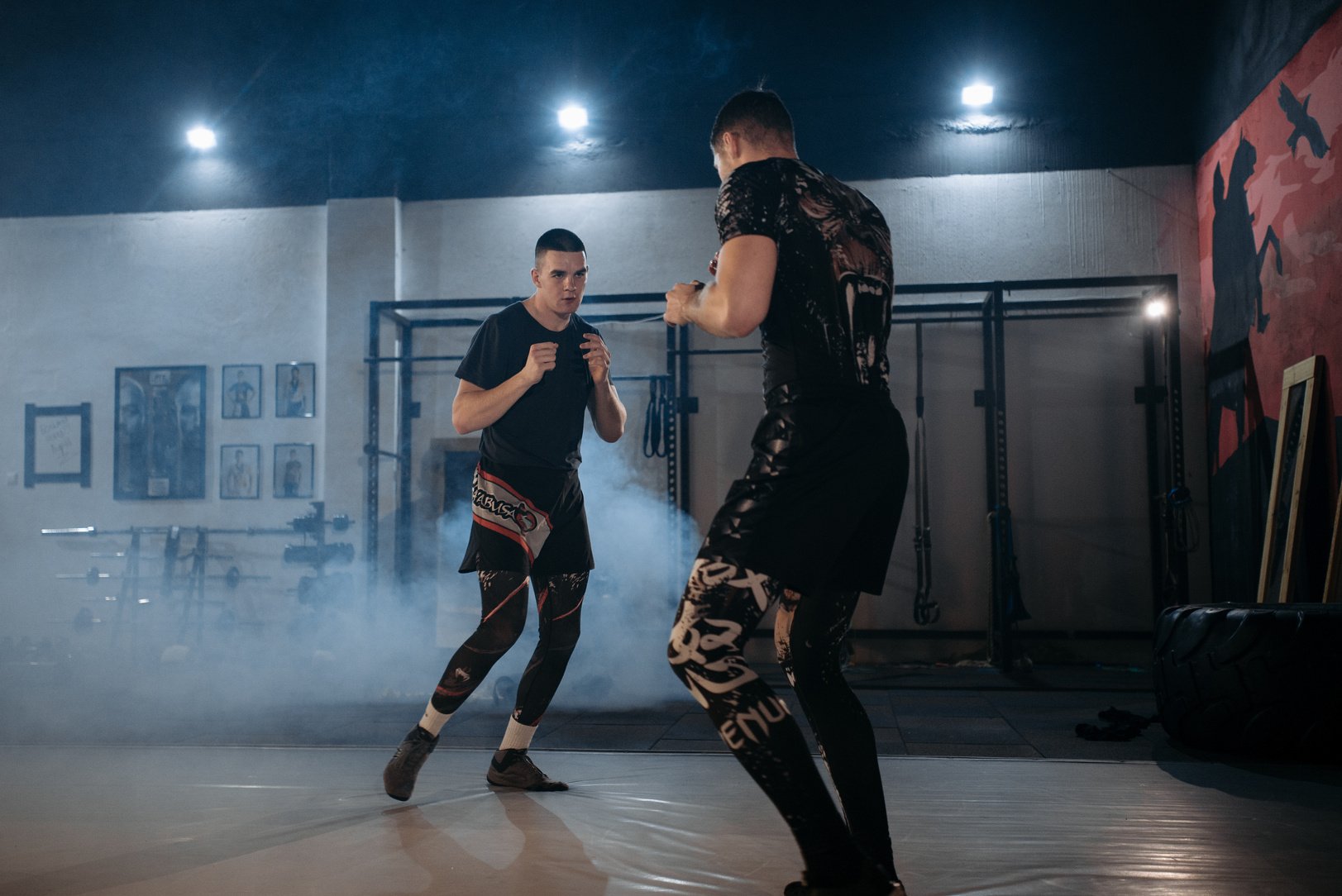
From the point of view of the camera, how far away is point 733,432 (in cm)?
605

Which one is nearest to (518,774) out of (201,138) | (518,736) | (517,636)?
(518,736)

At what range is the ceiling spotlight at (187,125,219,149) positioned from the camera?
654cm

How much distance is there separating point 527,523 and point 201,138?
17.9 ft

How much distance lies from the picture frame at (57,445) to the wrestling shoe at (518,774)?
17.8 feet

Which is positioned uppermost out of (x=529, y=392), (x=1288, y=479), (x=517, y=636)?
(x=529, y=392)

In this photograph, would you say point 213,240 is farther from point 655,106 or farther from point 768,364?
point 768,364

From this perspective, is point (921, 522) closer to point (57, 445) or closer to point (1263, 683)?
point (1263, 683)

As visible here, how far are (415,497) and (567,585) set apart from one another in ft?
12.6

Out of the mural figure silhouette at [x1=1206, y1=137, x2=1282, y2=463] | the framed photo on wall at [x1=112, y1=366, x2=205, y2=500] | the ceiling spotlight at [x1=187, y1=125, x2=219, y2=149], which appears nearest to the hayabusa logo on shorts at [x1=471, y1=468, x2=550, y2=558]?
the mural figure silhouette at [x1=1206, y1=137, x2=1282, y2=463]

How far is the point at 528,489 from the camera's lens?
2512mm

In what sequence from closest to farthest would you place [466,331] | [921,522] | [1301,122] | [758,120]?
1. [758,120]
2. [1301,122]
3. [921,522]
4. [466,331]

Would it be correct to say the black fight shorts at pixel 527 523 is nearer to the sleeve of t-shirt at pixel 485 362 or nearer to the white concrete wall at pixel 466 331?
the sleeve of t-shirt at pixel 485 362

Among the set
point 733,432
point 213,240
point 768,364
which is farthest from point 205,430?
point 768,364

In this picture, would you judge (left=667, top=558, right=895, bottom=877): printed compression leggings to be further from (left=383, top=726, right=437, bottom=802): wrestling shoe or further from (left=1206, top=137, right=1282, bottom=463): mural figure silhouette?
(left=1206, top=137, right=1282, bottom=463): mural figure silhouette
